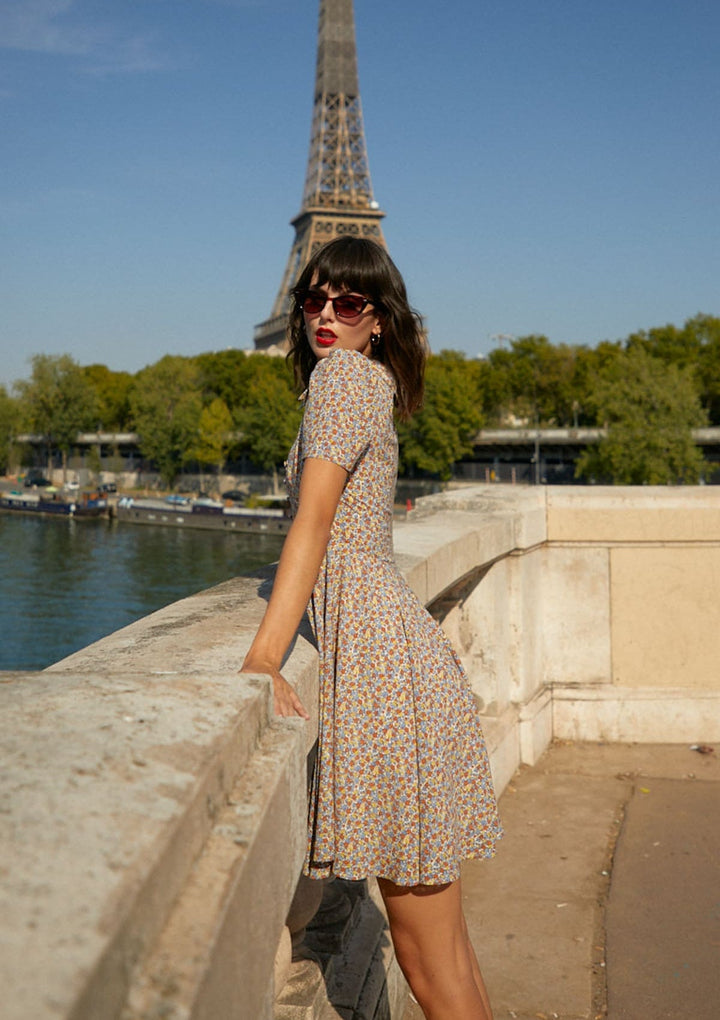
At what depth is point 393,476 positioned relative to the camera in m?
1.86

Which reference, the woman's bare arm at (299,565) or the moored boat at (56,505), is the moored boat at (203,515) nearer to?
the moored boat at (56,505)

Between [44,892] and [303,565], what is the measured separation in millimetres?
875

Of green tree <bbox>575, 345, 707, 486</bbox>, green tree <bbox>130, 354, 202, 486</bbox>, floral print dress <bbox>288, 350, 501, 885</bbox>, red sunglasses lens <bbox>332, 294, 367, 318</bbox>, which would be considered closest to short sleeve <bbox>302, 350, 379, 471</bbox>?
floral print dress <bbox>288, 350, 501, 885</bbox>

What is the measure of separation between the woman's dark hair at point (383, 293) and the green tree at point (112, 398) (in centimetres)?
7179

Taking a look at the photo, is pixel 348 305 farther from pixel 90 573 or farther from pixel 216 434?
pixel 216 434

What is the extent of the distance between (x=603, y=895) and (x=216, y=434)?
54441 mm

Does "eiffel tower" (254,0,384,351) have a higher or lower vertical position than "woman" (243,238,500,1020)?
higher

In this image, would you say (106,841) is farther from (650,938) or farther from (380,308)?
(650,938)

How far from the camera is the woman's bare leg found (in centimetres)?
169

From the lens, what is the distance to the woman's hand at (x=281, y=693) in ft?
4.52

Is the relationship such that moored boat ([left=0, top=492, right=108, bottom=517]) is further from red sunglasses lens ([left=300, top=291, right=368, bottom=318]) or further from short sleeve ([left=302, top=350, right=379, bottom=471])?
short sleeve ([left=302, top=350, right=379, bottom=471])

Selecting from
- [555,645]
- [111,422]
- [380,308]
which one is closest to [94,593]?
[555,645]

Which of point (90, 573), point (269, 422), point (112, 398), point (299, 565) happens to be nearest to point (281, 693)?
point (299, 565)

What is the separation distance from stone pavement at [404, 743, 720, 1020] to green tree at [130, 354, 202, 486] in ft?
187
